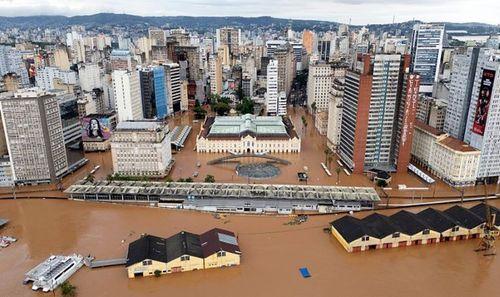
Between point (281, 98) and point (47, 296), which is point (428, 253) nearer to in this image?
point (47, 296)

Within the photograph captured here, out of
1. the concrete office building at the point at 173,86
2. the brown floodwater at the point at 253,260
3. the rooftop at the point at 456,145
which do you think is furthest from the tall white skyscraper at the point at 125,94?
the rooftop at the point at 456,145

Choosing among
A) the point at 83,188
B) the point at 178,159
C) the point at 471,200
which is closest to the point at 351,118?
the point at 471,200

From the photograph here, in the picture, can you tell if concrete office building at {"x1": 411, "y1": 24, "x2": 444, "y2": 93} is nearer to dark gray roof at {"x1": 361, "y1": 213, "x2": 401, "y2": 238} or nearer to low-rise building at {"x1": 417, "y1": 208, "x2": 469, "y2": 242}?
low-rise building at {"x1": 417, "y1": 208, "x2": 469, "y2": 242}

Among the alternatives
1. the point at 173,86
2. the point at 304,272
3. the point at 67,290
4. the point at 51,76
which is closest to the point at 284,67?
the point at 173,86

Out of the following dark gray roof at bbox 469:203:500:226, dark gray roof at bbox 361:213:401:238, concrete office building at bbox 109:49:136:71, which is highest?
concrete office building at bbox 109:49:136:71

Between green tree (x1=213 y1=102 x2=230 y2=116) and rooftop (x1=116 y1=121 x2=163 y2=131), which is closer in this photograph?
rooftop (x1=116 y1=121 x2=163 y2=131)

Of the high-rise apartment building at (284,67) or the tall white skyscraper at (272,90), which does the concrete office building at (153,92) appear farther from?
the high-rise apartment building at (284,67)

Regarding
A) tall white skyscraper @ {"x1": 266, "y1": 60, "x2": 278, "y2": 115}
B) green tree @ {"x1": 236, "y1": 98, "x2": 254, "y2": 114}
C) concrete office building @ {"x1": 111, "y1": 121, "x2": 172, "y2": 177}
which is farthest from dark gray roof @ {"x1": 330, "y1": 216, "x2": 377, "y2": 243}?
green tree @ {"x1": 236, "y1": 98, "x2": 254, "y2": 114}
